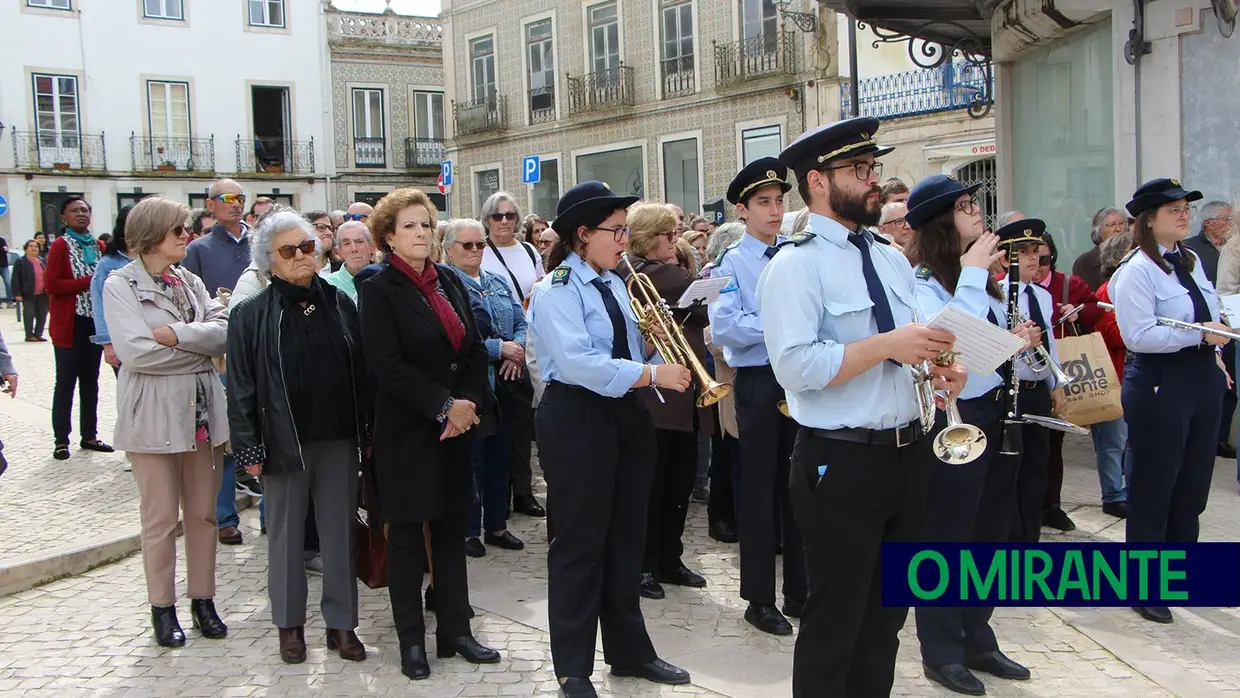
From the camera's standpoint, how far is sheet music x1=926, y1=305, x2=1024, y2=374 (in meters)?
3.55

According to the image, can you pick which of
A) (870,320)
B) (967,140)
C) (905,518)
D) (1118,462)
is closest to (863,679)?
(905,518)

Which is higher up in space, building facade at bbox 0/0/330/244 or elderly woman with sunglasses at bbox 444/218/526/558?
building facade at bbox 0/0/330/244

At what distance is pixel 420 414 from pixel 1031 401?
288 cm

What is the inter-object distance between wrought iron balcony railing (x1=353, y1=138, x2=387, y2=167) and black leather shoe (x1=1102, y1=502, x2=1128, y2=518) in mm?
33013

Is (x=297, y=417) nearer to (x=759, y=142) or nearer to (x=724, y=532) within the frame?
(x=724, y=532)

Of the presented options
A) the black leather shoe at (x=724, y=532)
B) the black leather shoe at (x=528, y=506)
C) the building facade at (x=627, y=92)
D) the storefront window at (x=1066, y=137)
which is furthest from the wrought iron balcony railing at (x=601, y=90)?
the black leather shoe at (x=724, y=532)

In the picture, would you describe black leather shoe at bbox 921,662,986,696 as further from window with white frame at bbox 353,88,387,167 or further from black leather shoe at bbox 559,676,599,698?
window with white frame at bbox 353,88,387,167

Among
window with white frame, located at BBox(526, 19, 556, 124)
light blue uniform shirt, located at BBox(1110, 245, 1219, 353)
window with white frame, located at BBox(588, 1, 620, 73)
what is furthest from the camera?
window with white frame, located at BBox(526, 19, 556, 124)

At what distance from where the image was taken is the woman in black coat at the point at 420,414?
16.9ft

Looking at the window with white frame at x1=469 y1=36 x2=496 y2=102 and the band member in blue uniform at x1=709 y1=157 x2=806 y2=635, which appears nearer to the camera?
the band member in blue uniform at x1=709 y1=157 x2=806 y2=635

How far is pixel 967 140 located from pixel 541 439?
18203 mm

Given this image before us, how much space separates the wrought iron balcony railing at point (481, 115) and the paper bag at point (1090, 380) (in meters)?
25.4

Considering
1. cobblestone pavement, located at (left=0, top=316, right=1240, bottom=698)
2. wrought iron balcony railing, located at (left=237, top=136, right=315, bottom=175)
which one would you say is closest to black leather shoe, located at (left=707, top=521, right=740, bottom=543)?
cobblestone pavement, located at (left=0, top=316, right=1240, bottom=698)

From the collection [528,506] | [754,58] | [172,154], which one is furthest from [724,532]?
[172,154]
